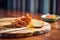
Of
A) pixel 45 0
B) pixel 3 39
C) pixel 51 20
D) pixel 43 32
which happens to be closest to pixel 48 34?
pixel 43 32

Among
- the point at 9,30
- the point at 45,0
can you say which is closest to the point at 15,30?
the point at 9,30

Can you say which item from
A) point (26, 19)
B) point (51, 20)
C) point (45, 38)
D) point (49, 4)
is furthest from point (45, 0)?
point (45, 38)

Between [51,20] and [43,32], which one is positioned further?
[51,20]

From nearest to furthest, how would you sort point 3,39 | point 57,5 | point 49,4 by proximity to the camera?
point 3,39
point 57,5
point 49,4

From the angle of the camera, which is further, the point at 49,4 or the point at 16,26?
the point at 49,4

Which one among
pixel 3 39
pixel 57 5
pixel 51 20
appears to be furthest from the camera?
pixel 57 5

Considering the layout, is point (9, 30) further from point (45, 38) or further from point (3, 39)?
point (45, 38)

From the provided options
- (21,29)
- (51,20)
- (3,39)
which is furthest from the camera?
(51,20)

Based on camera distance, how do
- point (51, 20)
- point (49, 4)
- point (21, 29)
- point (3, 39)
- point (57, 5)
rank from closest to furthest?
point (3, 39) < point (21, 29) < point (51, 20) < point (57, 5) < point (49, 4)

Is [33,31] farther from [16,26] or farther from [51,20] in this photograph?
[51,20]
